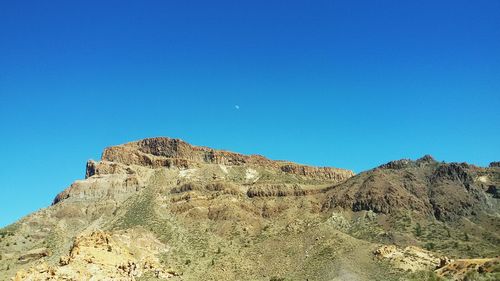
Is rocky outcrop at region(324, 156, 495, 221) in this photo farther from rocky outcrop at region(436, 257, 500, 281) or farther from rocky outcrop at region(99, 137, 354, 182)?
rocky outcrop at region(436, 257, 500, 281)

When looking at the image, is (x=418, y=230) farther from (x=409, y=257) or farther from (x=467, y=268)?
(x=467, y=268)

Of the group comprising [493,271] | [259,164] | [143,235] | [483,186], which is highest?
[259,164]

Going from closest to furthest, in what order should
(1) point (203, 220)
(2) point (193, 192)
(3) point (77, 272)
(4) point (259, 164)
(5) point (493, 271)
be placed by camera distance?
(5) point (493, 271) → (3) point (77, 272) → (1) point (203, 220) → (2) point (193, 192) → (4) point (259, 164)

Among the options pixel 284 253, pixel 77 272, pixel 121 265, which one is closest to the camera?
pixel 77 272

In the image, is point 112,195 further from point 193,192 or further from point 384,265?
point 384,265

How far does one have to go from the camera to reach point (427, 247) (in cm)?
10769

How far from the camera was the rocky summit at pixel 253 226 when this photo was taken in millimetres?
94062

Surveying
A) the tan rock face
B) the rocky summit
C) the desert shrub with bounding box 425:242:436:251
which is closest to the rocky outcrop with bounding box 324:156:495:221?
the rocky summit

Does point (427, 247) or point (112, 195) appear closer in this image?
point (427, 247)

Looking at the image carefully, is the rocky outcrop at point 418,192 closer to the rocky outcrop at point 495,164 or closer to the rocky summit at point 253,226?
the rocky summit at point 253,226

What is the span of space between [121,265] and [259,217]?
46749mm

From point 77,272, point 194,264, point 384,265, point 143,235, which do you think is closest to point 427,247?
point 384,265

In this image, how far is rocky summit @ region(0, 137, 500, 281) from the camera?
9406 centimetres

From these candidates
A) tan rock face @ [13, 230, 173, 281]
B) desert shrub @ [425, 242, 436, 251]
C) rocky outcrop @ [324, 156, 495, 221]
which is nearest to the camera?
tan rock face @ [13, 230, 173, 281]
